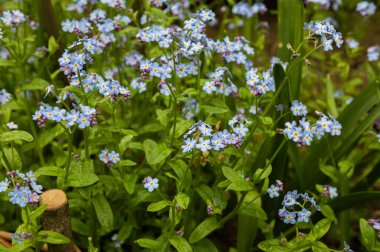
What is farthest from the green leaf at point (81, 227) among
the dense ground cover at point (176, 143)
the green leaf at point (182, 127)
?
the green leaf at point (182, 127)

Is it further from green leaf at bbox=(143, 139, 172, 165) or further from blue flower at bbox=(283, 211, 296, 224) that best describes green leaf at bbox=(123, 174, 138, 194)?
blue flower at bbox=(283, 211, 296, 224)

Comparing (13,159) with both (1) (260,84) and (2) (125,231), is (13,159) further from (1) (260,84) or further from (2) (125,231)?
(1) (260,84)

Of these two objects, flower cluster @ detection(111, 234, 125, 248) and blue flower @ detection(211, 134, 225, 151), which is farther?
flower cluster @ detection(111, 234, 125, 248)

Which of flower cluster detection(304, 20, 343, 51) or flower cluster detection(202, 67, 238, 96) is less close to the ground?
flower cluster detection(304, 20, 343, 51)

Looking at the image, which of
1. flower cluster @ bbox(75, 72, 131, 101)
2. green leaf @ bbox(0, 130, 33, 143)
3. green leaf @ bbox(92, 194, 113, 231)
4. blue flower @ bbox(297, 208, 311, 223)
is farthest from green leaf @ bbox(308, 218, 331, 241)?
green leaf @ bbox(0, 130, 33, 143)

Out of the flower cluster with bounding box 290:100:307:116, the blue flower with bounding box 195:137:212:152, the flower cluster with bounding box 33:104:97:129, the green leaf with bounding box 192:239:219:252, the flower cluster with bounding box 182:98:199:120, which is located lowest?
the green leaf with bounding box 192:239:219:252
